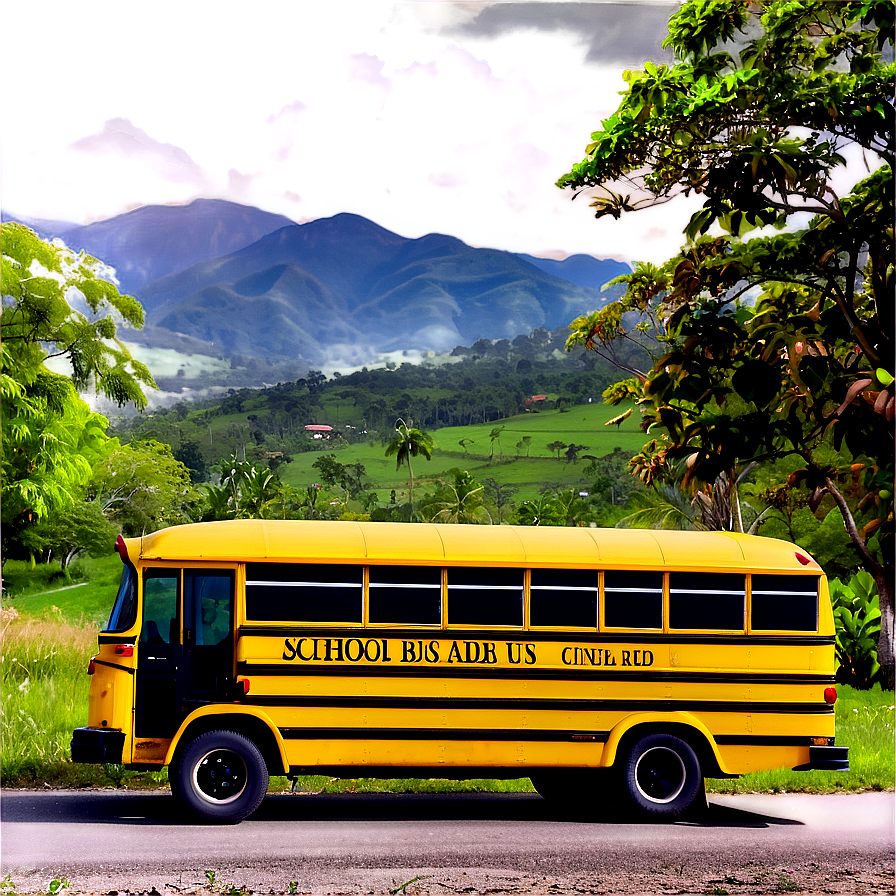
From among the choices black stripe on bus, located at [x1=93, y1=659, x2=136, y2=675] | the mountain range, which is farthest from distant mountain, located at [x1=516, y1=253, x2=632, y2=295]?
black stripe on bus, located at [x1=93, y1=659, x2=136, y2=675]

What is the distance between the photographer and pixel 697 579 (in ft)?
26.1

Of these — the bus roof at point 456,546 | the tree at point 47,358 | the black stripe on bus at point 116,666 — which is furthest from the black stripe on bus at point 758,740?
the tree at point 47,358

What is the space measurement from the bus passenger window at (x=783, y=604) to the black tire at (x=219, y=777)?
12.6 feet

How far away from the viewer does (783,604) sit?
319 inches

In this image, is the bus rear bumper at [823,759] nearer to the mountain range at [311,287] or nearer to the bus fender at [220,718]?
the bus fender at [220,718]

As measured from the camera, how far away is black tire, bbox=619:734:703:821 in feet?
25.8

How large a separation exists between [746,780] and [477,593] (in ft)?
12.4

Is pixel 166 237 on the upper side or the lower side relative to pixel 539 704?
upper

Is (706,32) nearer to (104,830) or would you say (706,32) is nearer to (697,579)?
(697,579)

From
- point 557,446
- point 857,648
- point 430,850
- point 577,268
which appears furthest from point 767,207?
point 577,268

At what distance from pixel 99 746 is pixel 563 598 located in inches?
135

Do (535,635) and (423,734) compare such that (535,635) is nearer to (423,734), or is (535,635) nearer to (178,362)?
(423,734)

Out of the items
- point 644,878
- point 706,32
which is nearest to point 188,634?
point 644,878

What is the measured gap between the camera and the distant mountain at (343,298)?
14575 cm
